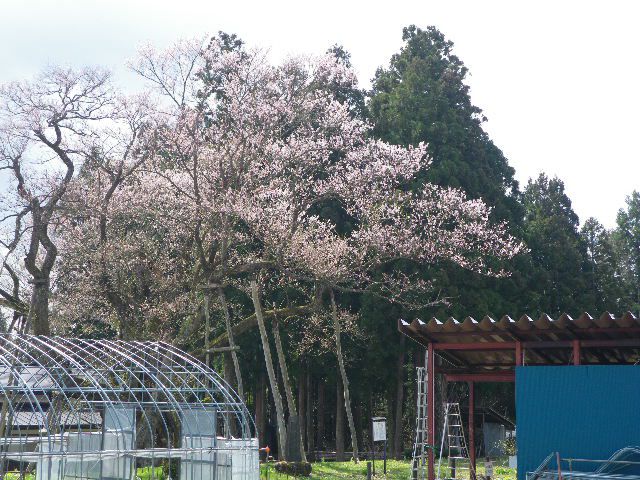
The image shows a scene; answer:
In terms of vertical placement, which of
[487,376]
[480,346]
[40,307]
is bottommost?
[487,376]

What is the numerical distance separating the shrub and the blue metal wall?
712 centimetres

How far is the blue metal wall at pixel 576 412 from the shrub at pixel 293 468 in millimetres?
7123

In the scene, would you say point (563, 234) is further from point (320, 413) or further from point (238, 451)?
point (238, 451)

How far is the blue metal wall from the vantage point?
40.2 feet

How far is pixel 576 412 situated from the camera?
12.6m

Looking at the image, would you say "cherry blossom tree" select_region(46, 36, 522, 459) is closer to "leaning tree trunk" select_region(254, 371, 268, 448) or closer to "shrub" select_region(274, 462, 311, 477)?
"shrub" select_region(274, 462, 311, 477)

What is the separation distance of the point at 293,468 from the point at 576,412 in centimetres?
809

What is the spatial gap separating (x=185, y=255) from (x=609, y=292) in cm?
1803

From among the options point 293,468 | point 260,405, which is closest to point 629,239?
point 260,405

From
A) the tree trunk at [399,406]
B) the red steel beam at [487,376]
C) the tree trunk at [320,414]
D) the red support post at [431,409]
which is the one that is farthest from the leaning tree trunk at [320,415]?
the red support post at [431,409]

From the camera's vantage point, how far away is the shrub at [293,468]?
18500 millimetres

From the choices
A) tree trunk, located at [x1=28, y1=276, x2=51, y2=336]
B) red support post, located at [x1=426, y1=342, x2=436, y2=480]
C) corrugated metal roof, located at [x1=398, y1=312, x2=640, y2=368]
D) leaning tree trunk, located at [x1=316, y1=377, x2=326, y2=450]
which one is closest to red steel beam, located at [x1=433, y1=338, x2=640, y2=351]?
corrugated metal roof, located at [x1=398, y1=312, x2=640, y2=368]

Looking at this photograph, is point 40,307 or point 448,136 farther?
point 448,136

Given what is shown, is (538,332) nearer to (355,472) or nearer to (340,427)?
(355,472)
